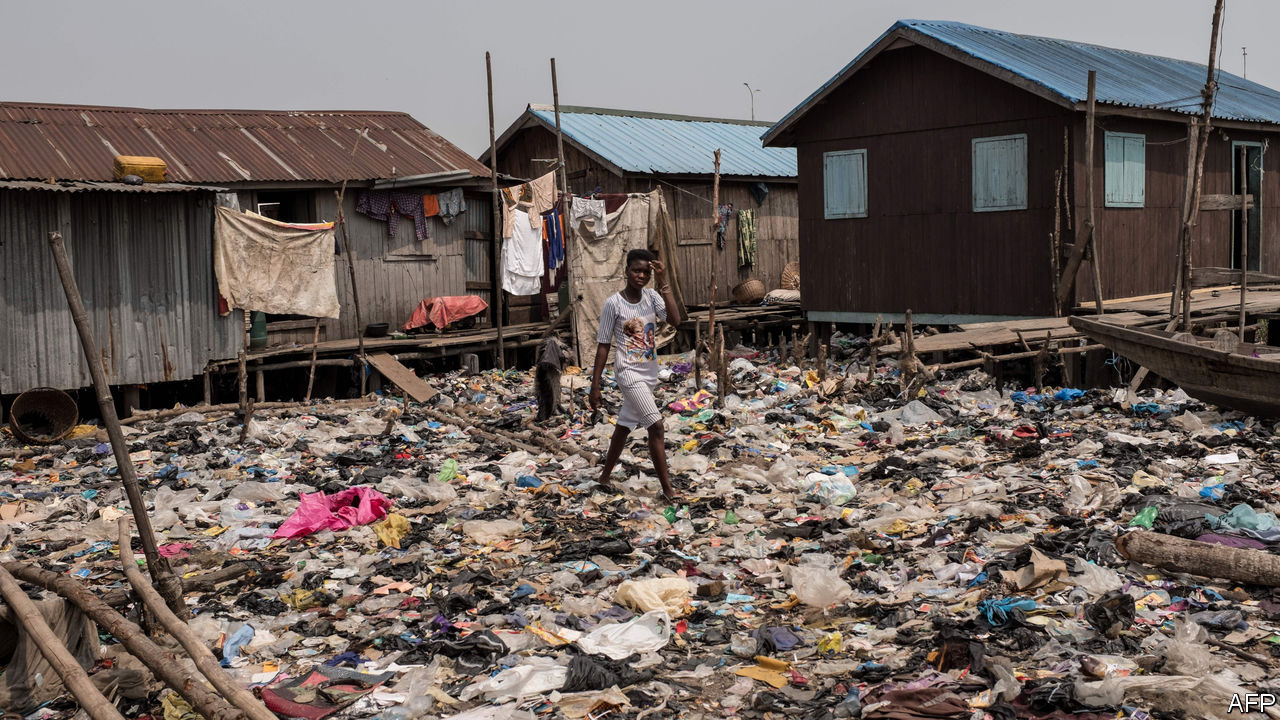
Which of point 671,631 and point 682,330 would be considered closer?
point 671,631

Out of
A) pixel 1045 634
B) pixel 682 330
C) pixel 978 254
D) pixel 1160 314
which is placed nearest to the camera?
pixel 1045 634

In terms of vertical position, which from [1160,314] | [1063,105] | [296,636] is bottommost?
[296,636]

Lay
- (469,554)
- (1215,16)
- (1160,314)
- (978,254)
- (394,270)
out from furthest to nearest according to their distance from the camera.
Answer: (394,270) < (978,254) < (1160,314) < (1215,16) < (469,554)

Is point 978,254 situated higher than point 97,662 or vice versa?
point 978,254

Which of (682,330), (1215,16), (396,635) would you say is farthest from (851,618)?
(682,330)

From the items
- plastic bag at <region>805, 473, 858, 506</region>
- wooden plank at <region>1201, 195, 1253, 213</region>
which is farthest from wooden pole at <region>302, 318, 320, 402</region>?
wooden plank at <region>1201, 195, 1253, 213</region>

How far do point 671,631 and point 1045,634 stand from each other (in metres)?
1.68

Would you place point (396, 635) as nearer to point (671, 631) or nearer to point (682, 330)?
point (671, 631)

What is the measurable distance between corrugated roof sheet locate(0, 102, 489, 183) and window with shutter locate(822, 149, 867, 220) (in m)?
4.92

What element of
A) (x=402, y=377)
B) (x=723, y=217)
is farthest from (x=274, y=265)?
(x=723, y=217)

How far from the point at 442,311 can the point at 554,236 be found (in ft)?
6.82

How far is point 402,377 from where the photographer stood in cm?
1372

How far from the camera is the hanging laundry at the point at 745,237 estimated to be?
1920 cm

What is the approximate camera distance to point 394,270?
1541 cm
